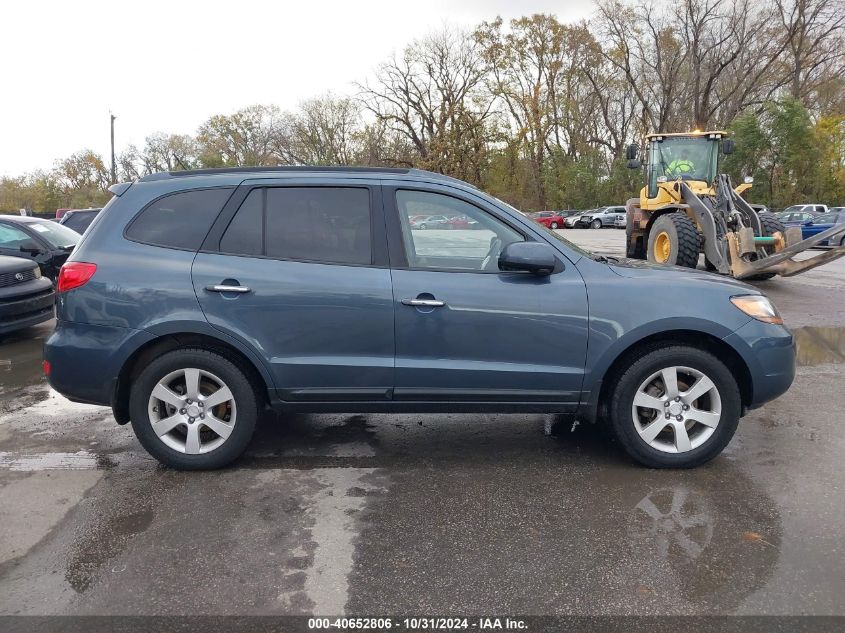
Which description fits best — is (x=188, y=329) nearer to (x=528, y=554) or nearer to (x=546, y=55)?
(x=528, y=554)

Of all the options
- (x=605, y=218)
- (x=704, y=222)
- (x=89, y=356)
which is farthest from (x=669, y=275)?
(x=605, y=218)

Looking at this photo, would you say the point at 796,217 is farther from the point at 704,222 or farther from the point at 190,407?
the point at 190,407

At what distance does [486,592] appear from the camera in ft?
8.89

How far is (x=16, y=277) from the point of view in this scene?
7.93 m

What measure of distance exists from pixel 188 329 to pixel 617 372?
2.58m

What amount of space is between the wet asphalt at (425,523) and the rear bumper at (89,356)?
0.56 meters

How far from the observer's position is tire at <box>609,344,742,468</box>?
3.78m

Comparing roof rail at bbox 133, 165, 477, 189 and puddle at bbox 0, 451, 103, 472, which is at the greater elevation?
roof rail at bbox 133, 165, 477, 189

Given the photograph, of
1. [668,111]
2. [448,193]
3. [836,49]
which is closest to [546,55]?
[668,111]

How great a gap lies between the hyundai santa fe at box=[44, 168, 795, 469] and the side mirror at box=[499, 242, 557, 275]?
0.04 feet

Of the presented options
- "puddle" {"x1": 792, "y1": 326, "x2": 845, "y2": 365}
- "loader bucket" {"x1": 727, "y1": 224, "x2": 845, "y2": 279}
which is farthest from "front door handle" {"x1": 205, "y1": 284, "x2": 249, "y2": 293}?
"loader bucket" {"x1": 727, "y1": 224, "x2": 845, "y2": 279}

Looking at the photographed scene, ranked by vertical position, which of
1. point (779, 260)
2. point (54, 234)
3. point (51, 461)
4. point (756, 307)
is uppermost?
point (54, 234)

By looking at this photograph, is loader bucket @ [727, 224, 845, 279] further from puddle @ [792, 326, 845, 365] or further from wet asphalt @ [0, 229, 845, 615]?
wet asphalt @ [0, 229, 845, 615]

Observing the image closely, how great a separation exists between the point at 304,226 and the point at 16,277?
19.4 feet
